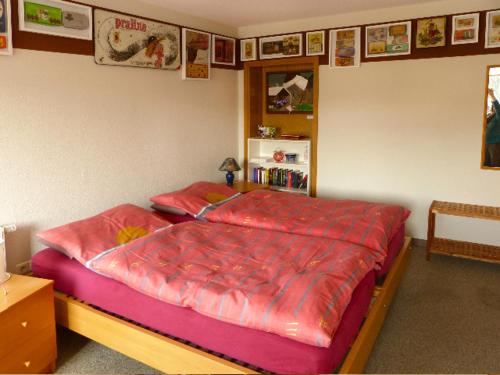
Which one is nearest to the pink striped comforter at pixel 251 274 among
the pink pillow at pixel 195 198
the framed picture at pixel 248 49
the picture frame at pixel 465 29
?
the pink pillow at pixel 195 198

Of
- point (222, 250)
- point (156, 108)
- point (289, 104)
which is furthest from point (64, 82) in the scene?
point (289, 104)

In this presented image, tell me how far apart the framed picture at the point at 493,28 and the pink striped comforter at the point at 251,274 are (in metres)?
2.32

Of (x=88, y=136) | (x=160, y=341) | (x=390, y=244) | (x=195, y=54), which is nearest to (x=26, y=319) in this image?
(x=160, y=341)

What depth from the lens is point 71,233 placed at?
2.59 metres

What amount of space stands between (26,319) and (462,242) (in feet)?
11.7

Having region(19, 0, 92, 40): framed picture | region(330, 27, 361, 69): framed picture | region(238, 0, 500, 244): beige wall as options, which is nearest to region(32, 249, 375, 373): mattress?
region(19, 0, 92, 40): framed picture

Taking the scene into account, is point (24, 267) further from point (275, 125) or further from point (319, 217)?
point (275, 125)

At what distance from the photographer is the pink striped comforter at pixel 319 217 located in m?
2.75

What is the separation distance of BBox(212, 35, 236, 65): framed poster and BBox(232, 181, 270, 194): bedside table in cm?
132

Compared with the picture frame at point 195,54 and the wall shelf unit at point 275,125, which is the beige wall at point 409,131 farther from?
the picture frame at point 195,54

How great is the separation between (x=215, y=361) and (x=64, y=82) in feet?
7.28

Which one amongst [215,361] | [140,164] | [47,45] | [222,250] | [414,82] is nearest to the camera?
[215,361]

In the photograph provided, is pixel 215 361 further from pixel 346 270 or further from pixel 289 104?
pixel 289 104

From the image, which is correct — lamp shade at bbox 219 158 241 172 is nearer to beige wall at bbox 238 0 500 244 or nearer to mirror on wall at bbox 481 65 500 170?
beige wall at bbox 238 0 500 244
